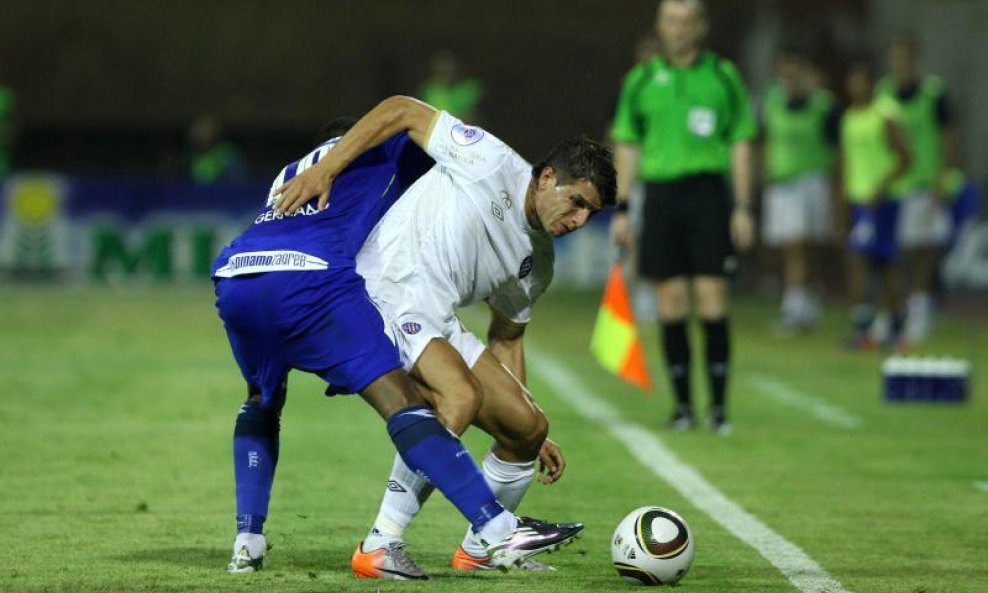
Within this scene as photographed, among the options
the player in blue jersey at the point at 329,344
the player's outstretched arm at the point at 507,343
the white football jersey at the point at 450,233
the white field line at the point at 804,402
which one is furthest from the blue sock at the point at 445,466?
the white field line at the point at 804,402

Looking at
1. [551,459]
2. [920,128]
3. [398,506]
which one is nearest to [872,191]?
[920,128]

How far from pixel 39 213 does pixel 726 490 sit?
1679 centimetres

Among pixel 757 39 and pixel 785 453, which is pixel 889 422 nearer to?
pixel 785 453

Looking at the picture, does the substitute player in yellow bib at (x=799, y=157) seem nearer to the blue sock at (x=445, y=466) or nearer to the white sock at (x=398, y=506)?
the white sock at (x=398, y=506)

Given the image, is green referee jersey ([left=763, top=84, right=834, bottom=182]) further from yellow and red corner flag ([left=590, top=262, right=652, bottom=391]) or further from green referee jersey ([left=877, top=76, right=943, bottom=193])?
yellow and red corner flag ([left=590, top=262, right=652, bottom=391])

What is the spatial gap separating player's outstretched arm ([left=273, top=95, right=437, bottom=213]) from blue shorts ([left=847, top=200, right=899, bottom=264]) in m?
10.5

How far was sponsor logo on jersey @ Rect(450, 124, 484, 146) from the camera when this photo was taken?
6.14 metres

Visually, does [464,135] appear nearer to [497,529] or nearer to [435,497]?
[497,529]

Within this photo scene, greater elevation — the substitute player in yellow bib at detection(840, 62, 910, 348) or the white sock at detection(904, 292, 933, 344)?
the substitute player in yellow bib at detection(840, 62, 910, 348)

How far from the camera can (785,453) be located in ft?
31.4

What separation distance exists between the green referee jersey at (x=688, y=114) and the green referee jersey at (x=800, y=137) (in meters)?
7.67

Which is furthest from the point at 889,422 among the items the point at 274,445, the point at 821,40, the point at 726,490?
the point at 821,40

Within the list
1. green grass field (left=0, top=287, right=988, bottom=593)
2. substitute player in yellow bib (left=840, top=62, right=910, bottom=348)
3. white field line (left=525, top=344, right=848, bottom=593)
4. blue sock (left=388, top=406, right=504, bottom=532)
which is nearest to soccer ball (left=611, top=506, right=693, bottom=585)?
green grass field (left=0, top=287, right=988, bottom=593)

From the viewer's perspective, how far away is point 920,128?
16.3 m
